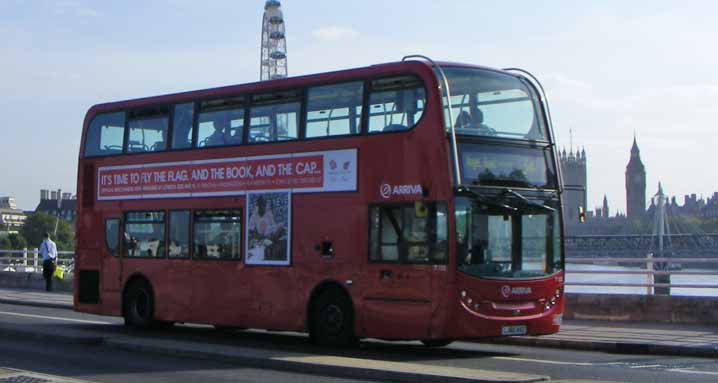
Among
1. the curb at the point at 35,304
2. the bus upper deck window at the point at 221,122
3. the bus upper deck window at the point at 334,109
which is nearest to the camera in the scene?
the bus upper deck window at the point at 334,109

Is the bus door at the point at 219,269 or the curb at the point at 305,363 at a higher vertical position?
the bus door at the point at 219,269

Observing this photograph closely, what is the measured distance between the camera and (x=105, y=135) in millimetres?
20875

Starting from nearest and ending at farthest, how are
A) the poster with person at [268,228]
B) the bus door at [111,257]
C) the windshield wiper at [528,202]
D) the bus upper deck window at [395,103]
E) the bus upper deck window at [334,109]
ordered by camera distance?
the bus upper deck window at [395,103], the windshield wiper at [528,202], the bus upper deck window at [334,109], the poster with person at [268,228], the bus door at [111,257]

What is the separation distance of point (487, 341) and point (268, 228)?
159 inches

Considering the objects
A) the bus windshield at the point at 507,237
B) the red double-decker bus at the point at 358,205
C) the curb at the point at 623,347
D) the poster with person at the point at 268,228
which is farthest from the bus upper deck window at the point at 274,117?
the curb at the point at 623,347

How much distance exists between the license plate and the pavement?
5.91ft

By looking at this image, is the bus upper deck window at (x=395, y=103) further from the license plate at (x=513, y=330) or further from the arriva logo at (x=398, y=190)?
the license plate at (x=513, y=330)

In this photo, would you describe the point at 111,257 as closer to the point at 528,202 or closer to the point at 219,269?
the point at 219,269

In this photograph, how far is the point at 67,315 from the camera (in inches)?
958

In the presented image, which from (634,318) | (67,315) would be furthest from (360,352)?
(67,315)

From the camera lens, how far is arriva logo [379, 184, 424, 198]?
15.2 meters

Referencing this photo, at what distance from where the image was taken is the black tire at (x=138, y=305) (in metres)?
19.9

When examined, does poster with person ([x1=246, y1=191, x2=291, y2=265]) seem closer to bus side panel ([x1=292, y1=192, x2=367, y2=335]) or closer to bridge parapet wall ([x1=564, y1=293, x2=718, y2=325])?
bus side panel ([x1=292, y1=192, x2=367, y2=335])

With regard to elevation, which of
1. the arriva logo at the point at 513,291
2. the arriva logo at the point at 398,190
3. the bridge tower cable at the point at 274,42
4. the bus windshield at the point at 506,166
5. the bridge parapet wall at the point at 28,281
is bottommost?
the bridge parapet wall at the point at 28,281
